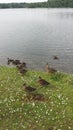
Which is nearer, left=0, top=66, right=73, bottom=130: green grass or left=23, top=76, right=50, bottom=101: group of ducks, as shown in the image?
left=0, top=66, right=73, bottom=130: green grass

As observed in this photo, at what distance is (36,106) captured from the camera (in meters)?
20.1

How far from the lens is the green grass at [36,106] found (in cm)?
1821

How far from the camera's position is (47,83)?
23812mm

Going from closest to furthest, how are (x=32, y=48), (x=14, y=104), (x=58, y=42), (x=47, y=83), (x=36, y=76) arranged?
(x=14, y=104), (x=47, y=83), (x=36, y=76), (x=32, y=48), (x=58, y=42)

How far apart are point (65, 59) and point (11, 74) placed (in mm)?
18767

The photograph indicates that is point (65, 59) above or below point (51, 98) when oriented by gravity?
below

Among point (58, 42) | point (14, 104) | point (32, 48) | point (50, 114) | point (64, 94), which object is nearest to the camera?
point (50, 114)

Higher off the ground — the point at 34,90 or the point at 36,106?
the point at 36,106

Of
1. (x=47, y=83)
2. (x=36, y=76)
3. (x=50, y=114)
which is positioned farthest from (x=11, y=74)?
(x=50, y=114)

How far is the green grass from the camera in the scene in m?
18.2

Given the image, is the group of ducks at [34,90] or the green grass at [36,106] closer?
the green grass at [36,106]

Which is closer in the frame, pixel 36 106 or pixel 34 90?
pixel 36 106

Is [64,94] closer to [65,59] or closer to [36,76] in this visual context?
[36,76]

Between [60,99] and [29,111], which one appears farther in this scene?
[60,99]
